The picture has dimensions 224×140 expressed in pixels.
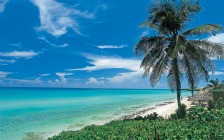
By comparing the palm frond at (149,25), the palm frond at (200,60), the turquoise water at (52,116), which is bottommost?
the turquoise water at (52,116)

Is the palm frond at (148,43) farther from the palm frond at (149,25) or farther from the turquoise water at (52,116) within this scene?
the turquoise water at (52,116)

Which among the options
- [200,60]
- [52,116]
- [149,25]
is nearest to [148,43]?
[149,25]

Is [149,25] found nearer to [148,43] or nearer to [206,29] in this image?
[148,43]

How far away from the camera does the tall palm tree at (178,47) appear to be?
1582 centimetres

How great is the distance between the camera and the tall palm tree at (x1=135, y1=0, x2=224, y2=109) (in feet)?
51.9

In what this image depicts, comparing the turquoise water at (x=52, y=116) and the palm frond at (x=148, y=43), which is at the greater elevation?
the palm frond at (x=148, y=43)

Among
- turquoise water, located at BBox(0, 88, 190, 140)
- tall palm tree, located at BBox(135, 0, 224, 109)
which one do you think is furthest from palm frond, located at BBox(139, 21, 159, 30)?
turquoise water, located at BBox(0, 88, 190, 140)

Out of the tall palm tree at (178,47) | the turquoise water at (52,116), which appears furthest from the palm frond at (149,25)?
the turquoise water at (52,116)

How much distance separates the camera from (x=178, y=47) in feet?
50.0

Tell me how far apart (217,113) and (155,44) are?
7159mm

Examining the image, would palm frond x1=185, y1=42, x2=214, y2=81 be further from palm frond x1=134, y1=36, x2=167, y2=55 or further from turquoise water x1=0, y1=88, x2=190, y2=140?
turquoise water x1=0, y1=88, x2=190, y2=140

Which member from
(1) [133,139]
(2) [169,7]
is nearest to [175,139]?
(1) [133,139]

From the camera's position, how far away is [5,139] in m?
18.6

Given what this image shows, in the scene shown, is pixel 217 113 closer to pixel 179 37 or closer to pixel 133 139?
pixel 133 139
